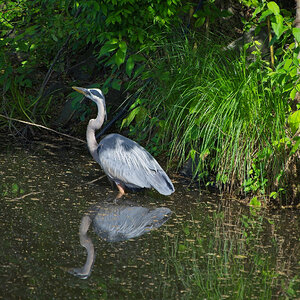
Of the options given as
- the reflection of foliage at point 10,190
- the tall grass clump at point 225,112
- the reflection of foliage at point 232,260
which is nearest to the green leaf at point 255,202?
the tall grass clump at point 225,112

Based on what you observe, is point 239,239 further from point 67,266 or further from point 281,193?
point 67,266

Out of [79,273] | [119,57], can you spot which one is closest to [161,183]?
[119,57]

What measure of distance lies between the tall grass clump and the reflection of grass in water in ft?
1.96

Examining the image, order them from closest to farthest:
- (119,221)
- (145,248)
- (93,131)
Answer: (145,248), (119,221), (93,131)

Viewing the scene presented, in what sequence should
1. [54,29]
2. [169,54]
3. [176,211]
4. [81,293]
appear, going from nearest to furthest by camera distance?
1. [81,293]
2. [176,211]
3. [169,54]
4. [54,29]

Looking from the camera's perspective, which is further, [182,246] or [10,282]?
[182,246]

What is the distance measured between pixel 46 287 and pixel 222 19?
5184mm

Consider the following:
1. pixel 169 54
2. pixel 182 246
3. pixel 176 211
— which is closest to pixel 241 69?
pixel 169 54

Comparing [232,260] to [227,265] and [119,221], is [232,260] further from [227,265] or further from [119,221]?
[119,221]

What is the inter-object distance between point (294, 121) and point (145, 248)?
1595 mm

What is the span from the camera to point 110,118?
700 centimetres

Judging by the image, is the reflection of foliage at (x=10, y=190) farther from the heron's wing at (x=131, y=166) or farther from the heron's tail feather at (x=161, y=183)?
the heron's tail feather at (x=161, y=183)

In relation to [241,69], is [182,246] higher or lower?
lower

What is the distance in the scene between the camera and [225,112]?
16.1 feet
